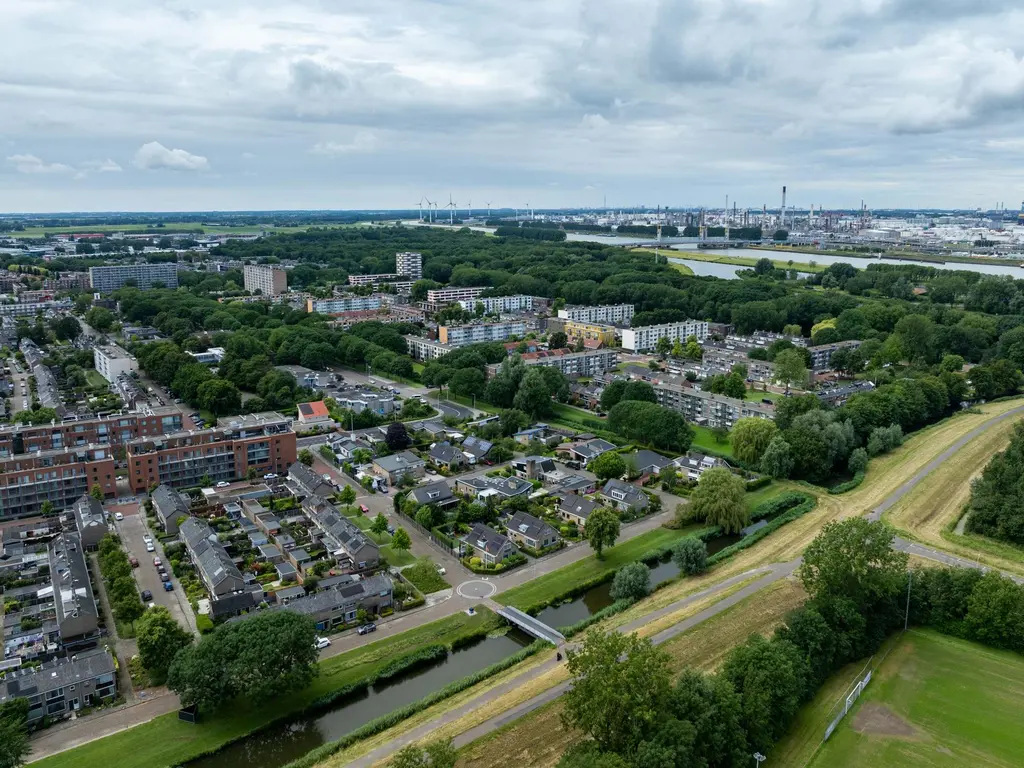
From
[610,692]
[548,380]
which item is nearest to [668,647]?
[610,692]

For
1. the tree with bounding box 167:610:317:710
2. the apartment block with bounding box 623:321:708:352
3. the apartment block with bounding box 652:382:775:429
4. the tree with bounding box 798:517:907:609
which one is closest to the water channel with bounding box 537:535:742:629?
the tree with bounding box 798:517:907:609

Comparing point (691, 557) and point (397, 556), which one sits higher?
point (691, 557)

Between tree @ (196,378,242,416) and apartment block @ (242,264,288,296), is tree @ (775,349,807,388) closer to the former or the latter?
tree @ (196,378,242,416)

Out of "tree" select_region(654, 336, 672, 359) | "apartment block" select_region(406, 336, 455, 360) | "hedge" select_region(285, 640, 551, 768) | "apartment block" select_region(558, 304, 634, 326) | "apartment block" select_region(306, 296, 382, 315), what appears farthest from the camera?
"apartment block" select_region(306, 296, 382, 315)

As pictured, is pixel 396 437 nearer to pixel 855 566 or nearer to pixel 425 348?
pixel 425 348

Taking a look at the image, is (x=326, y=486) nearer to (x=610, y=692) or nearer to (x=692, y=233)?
(x=610, y=692)

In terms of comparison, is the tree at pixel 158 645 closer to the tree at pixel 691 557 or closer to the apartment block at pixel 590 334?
the tree at pixel 691 557

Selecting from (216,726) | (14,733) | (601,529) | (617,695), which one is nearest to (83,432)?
(14,733)
